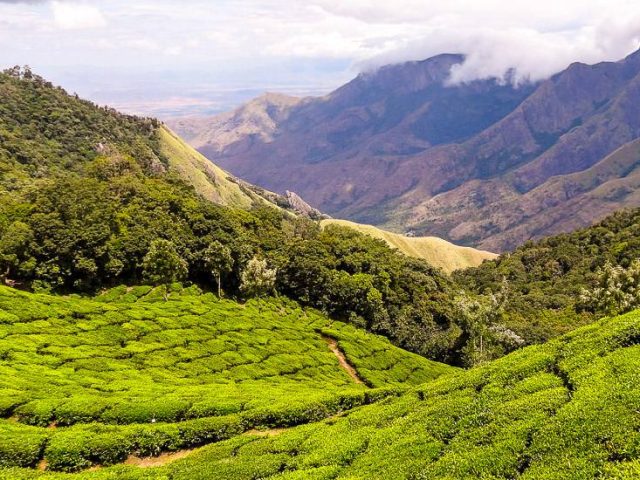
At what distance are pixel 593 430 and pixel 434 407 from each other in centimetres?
1002

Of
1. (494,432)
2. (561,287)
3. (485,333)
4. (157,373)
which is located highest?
(494,432)

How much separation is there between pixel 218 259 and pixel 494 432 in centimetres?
7775

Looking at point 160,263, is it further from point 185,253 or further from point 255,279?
point 255,279

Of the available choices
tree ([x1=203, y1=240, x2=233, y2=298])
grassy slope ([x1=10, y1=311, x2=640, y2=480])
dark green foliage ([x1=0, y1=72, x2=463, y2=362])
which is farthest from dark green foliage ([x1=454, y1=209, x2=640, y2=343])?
grassy slope ([x1=10, y1=311, x2=640, y2=480])

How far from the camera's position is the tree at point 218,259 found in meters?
93.4

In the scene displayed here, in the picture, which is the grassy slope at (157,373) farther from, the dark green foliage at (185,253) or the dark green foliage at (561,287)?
the dark green foliage at (561,287)

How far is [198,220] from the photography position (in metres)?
110

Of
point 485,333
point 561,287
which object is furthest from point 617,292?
point 561,287

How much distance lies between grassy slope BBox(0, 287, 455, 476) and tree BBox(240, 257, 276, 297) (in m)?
6.96

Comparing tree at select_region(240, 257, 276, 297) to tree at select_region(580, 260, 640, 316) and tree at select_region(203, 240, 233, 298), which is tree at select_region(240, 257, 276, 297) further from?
tree at select_region(580, 260, 640, 316)

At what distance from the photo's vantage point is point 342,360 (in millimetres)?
74000

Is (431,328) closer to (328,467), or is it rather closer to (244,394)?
(244,394)

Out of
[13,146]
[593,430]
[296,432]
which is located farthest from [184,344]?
[13,146]

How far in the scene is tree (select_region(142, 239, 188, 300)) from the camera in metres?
84.9
